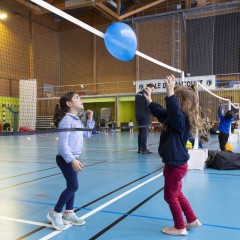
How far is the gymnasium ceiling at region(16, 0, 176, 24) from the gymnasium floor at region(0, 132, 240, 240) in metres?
16.4

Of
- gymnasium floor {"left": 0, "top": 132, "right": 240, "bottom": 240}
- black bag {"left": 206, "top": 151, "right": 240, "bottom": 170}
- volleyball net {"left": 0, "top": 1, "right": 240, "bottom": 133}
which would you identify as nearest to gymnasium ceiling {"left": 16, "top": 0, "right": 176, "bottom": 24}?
volleyball net {"left": 0, "top": 1, "right": 240, "bottom": 133}

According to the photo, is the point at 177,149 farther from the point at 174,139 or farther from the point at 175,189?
the point at 175,189

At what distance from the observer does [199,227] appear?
8.36 feet

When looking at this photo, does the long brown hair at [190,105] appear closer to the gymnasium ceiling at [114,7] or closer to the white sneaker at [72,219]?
the white sneaker at [72,219]

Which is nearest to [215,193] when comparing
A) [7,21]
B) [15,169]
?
[15,169]

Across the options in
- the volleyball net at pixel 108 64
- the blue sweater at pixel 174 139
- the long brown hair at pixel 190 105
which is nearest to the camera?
the blue sweater at pixel 174 139

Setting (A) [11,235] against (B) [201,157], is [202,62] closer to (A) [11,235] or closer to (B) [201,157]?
(B) [201,157]

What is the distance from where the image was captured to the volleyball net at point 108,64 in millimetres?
19141

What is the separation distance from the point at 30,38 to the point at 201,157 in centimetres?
2056

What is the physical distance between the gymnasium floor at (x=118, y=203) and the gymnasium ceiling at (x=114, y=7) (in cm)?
1644

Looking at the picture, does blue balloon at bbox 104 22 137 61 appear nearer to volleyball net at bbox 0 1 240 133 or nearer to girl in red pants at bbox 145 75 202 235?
girl in red pants at bbox 145 75 202 235

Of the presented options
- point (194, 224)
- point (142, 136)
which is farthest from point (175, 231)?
point (142, 136)

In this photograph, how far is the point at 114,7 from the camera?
2202 centimetres

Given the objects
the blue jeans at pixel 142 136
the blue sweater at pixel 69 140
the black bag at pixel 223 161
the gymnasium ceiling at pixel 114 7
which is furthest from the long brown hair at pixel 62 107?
the gymnasium ceiling at pixel 114 7
